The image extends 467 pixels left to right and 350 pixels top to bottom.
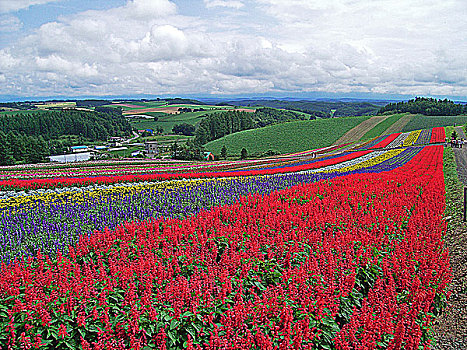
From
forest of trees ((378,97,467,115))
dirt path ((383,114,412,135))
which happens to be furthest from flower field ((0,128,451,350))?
forest of trees ((378,97,467,115))

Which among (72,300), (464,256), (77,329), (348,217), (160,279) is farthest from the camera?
(348,217)

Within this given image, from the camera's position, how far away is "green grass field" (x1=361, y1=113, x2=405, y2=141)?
79.3 metres

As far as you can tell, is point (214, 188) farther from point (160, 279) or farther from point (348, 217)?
point (160, 279)

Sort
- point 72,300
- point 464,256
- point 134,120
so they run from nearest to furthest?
point 72,300
point 464,256
point 134,120

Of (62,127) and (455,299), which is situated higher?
(455,299)

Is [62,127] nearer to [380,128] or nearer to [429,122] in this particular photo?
[380,128]

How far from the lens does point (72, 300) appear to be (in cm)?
468

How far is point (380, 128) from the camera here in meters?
87.0

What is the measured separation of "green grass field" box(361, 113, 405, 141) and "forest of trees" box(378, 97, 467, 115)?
73.6ft

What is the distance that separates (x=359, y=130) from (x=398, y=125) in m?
11.5

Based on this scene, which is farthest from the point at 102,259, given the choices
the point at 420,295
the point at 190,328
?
the point at 420,295

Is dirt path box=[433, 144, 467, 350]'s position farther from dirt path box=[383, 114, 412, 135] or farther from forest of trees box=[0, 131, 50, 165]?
dirt path box=[383, 114, 412, 135]

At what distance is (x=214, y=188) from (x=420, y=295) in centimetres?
986

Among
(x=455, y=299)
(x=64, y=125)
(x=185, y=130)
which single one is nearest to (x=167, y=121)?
(x=185, y=130)
